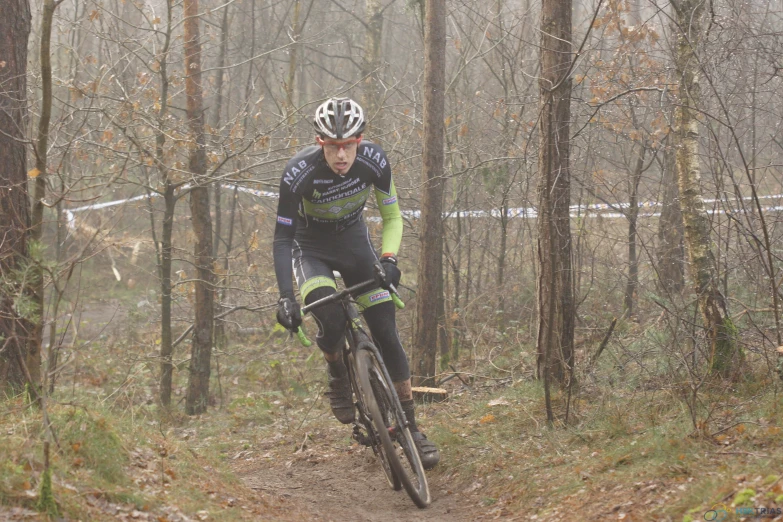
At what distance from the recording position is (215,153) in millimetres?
11031

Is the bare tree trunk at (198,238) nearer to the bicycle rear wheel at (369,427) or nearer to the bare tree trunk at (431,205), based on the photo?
the bare tree trunk at (431,205)

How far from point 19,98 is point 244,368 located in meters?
8.86

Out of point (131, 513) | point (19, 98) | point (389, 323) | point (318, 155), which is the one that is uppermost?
point (19, 98)

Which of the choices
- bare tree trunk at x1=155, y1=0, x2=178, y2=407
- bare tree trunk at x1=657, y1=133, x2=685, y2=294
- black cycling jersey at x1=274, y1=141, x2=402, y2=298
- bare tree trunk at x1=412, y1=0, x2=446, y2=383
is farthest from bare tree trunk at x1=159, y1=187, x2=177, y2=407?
bare tree trunk at x1=657, y1=133, x2=685, y2=294

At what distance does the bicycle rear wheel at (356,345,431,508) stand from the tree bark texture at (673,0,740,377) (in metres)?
2.33

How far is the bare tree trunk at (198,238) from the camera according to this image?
1123 cm

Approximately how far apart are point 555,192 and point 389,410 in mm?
2296

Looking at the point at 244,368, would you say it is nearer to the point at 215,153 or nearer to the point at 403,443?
the point at 215,153

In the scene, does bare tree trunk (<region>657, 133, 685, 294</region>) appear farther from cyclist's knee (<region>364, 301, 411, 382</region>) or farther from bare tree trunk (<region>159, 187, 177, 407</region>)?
bare tree trunk (<region>159, 187, 177, 407</region>)

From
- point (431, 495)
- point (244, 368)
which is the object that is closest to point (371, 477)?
point (431, 495)

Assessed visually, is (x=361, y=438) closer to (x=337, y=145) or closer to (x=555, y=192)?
(x=337, y=145)

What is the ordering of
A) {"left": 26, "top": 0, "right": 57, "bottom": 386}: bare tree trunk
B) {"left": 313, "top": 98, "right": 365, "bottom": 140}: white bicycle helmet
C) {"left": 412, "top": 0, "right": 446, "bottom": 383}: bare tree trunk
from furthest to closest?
1. {"left": 412, "top": 0, "right": 446, "bottom": 383}: bare tree trunk
2. {"left": 313, "top": 98, "right": 365, "bottom": 140}: white bicycle helmet
3. {"left": 26, "top": 0, "right": 57, "bottom": 386}: bare tree trunk

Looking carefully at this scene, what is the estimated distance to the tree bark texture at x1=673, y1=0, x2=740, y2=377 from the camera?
20.1ft

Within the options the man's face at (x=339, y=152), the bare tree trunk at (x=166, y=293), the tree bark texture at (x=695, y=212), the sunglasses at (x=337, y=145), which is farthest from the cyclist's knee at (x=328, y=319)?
the bare tree trunk at (x=166, y=293)
